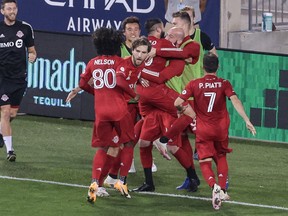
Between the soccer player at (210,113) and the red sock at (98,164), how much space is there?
1041 mm

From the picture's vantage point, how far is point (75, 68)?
20094mm

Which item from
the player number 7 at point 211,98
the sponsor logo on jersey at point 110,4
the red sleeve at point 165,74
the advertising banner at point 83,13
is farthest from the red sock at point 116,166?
the sponsor logo on jersey at point 110,4

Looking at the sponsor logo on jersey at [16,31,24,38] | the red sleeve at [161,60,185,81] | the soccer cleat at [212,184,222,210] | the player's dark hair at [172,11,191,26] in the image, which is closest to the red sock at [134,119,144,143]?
the red sleeve at [161,60,185,81]

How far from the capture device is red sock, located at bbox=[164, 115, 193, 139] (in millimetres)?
13836

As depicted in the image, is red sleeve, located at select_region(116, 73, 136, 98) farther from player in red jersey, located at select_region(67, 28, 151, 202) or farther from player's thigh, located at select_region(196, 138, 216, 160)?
player's thigh, located at select_region(196, 138, 216, 160)

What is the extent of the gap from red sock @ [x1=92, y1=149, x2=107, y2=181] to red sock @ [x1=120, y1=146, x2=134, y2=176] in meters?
0.32

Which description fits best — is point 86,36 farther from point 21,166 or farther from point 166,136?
point 166,136

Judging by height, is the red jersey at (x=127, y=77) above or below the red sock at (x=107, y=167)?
above

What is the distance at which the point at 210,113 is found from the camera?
13062 millimetres

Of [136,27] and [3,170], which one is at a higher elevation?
[136,27]

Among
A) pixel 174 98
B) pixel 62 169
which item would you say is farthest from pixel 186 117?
pixel 62 169

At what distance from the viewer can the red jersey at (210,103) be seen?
42.5 feet

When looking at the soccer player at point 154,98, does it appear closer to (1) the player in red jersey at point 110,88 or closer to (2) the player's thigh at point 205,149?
(1) the player in red jersey at point 110,88

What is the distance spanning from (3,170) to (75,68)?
521cm
